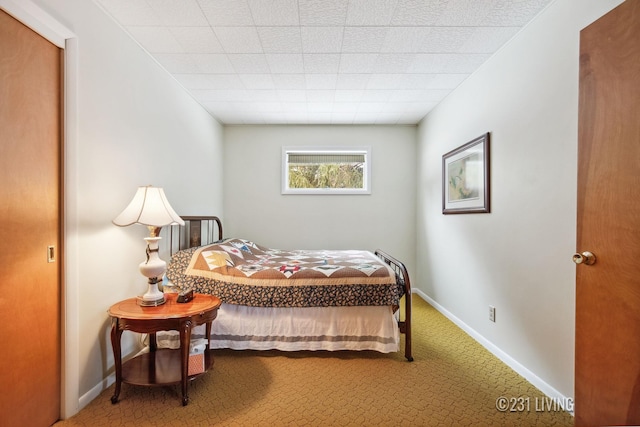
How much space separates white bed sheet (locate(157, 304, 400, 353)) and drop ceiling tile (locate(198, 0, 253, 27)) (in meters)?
2.13

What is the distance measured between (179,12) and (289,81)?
1.18 m

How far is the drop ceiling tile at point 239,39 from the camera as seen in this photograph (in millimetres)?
2176

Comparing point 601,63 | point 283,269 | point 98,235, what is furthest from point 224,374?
point 601,63

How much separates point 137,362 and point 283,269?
120 centimetres

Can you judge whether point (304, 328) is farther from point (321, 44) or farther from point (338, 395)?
point (321, 44)

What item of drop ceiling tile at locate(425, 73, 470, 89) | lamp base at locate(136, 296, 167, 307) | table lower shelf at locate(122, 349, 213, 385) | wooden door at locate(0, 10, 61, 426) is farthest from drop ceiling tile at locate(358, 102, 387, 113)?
table lower shelf at locate(122, 349, 213, 385)

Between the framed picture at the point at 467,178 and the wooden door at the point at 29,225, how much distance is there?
3.03 m

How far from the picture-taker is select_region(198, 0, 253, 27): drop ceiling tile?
75.1 inches

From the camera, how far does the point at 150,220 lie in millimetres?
1926

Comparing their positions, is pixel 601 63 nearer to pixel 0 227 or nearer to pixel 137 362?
pixel 0 227

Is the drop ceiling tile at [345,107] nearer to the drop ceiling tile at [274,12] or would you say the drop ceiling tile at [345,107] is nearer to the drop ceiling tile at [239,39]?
the drop ceiling tile at [239,39]

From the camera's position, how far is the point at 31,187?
150cm

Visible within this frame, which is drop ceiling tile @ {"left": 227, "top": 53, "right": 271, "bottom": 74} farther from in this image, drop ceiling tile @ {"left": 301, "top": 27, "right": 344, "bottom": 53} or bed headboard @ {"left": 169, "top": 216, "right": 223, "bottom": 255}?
bed headboard @ {"left": 169, "top": 216, "right": 223, "bottom": 255}

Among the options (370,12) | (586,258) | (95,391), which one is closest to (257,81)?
(370,12)
